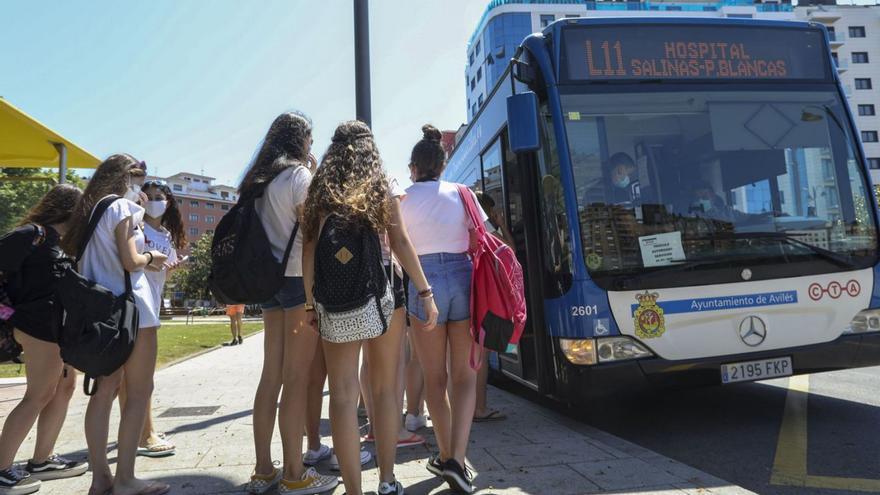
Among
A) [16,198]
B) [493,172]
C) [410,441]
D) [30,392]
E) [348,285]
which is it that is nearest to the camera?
[348,285]

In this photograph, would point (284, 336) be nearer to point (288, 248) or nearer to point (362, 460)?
point (288, 248)

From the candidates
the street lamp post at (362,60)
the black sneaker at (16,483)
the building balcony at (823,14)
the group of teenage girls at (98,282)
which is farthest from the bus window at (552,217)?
the building balcony at (823,14)

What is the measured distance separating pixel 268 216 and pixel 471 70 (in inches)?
2437

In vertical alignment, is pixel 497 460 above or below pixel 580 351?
below

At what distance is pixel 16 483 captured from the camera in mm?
3432

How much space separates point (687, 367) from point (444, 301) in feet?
6.61

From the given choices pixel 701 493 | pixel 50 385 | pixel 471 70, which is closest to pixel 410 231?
pixel 701 493

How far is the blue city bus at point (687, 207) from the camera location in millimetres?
4191

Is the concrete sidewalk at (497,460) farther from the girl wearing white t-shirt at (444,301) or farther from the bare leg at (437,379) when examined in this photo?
the girl wearing white t-shirt at (444,301)

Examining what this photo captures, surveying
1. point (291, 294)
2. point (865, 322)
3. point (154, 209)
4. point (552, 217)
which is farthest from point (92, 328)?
point (865, 322)

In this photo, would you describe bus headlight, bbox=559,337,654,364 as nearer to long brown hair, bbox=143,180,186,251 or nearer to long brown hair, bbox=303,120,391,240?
long brown hair, bbox=303,120,391,240

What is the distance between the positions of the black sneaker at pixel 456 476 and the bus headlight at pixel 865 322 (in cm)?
318

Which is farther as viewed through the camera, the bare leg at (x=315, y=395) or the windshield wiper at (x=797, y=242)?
the windshield wiper at (x=797, y=242)

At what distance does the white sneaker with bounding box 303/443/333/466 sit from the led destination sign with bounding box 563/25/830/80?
3.31 meters
